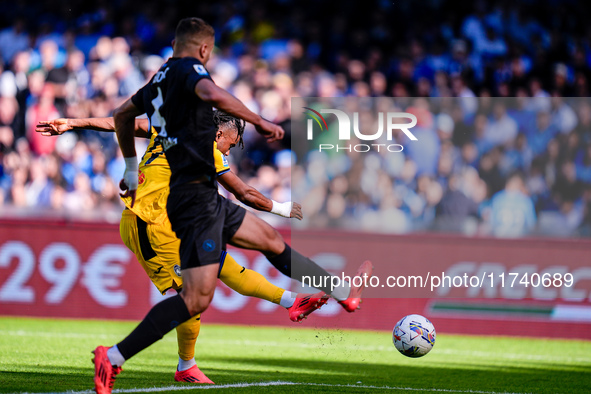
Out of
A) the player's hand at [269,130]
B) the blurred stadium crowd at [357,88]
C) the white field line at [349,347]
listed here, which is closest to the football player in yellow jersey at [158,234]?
the player's hand at [269,130]

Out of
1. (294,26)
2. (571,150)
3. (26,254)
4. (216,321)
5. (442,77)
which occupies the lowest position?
(216,321)

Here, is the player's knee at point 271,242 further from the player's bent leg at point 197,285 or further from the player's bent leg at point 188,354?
the player's bent leg at point 188,354

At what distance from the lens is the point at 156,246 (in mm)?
6289

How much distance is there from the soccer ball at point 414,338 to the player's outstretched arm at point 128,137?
2.69 metres

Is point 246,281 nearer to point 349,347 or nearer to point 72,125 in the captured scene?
point 72,125

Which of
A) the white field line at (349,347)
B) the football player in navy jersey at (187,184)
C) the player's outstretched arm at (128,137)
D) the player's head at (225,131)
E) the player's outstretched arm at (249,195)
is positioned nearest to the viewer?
the football player in navy jersey at (187,184)

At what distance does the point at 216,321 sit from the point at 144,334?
6811 mm

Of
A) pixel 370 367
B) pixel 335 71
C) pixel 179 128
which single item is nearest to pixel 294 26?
pixel 335 71

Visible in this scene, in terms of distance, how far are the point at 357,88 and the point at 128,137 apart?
8393mm

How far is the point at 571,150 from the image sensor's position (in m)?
11.5

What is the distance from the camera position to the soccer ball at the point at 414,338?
6719 millimetres

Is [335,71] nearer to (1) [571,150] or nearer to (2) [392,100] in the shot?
(2) [392,100]

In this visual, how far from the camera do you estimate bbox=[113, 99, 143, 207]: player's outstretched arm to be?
17.7 ft

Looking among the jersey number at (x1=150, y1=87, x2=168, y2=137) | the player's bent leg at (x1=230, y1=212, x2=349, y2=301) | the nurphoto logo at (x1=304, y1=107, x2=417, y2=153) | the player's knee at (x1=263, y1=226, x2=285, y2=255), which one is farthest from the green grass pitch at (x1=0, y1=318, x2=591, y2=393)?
the nurphoto logo at (x1=304, y1=107, x2=417, y2=153)
